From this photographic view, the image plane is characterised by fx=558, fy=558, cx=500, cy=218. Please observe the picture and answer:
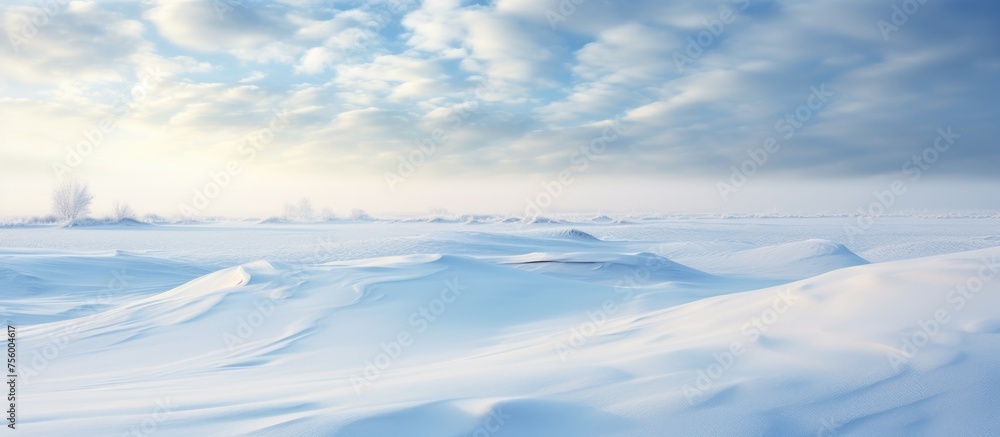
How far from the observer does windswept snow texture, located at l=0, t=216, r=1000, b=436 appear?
2.13 metres

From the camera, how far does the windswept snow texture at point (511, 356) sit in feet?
6.98

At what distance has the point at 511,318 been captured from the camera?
18.7ft

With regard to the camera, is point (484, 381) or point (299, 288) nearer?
point (484, 381)

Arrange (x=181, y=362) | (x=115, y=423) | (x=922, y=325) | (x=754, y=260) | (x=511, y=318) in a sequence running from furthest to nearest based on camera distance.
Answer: (x=754, y=260) → (x=511, y=318) → (x=181, y=362) → (x=922, y=325) → (x=115, y=423)

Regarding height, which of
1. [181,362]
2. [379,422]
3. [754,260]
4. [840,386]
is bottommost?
[181,362]

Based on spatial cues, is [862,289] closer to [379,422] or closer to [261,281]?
[379,422]

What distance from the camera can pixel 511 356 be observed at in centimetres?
362

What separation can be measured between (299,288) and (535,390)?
4925 millimetres

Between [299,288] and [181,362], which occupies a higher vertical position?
[299,288]

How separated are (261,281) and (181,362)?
2.48m

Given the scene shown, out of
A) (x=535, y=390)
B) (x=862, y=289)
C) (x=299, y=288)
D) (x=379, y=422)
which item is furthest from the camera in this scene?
(x=299, y=288)

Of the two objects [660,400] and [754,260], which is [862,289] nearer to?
[660,400]

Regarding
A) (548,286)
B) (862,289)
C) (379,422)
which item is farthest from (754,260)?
(379,422)

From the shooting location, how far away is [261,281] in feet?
22.9
